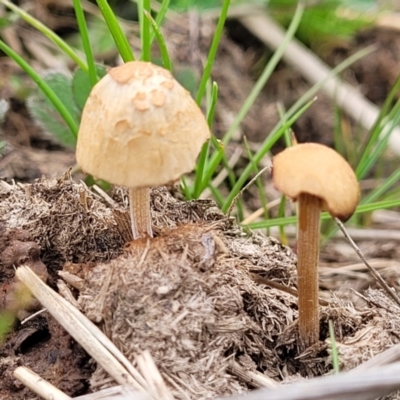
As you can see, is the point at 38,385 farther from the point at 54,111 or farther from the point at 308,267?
the point at 54,111

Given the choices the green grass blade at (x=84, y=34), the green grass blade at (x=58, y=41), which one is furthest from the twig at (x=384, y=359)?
the green grass blade at (x=58, y=41)

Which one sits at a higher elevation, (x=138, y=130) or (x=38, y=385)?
(x=138, y=130)

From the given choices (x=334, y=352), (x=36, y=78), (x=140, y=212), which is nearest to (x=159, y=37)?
(x=36, y=78)

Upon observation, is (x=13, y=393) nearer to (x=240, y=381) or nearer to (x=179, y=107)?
(x=240, y=381)

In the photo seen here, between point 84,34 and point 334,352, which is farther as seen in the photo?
point 84,34

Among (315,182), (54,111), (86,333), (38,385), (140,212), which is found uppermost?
(54,111)

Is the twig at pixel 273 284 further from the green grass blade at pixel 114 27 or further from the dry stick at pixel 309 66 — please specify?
the dry stick at pixel 309 66
